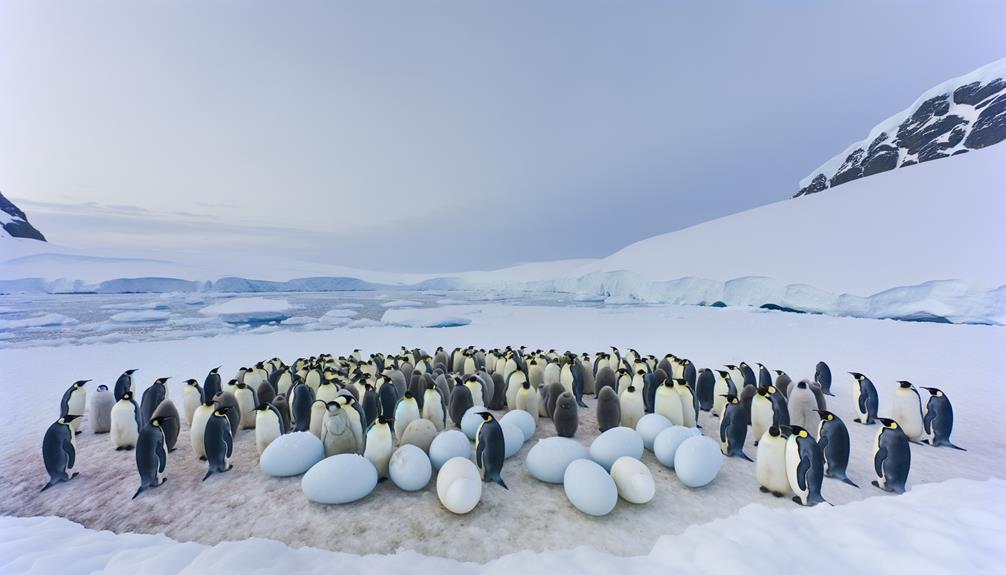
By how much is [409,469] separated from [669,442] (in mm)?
2399

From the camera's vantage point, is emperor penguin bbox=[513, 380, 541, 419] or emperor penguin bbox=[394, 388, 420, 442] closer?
emperor penguin bbox=[394, 388, 420, 442]

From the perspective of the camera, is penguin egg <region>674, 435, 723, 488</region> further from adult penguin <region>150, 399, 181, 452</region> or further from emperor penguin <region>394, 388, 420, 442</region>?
adult penguin <region>150, 399, 181, 452</region>

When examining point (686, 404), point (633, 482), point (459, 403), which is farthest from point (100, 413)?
point (686, 404)

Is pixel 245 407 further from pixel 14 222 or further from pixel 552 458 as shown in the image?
pixel 14 222

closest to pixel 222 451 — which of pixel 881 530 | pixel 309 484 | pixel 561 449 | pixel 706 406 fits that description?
pixel 309 484

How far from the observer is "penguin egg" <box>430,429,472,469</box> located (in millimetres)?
3508

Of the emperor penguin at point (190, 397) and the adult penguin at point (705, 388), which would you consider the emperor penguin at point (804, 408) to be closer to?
the adult penguin at point (705, 388)

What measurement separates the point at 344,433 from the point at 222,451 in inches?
44.6

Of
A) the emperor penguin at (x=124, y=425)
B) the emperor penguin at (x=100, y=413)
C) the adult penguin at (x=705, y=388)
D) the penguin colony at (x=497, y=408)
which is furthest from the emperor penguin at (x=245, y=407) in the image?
the adult penguin at (x=705, y=388)

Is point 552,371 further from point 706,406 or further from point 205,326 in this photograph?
point 205,326

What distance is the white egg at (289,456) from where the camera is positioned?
11.6ft

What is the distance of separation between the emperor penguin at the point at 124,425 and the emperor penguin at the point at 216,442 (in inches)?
54.3

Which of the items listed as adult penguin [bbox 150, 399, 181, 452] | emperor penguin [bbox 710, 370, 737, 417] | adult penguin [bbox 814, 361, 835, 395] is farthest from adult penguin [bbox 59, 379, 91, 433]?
adult penguin [bbox 814, 361, 835, 395]

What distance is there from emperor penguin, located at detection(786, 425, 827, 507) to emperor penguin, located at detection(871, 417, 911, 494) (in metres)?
0.79
